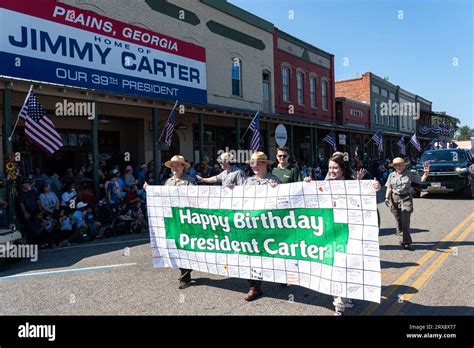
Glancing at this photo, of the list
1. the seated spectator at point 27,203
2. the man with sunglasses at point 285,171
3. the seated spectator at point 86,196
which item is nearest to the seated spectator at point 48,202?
the seated spectator at point 27,203

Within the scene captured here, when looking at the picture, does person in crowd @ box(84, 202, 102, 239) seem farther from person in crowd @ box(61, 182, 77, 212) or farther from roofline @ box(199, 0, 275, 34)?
roofline @ box(199, 0, 275, 34)

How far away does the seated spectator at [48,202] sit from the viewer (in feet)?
31.1

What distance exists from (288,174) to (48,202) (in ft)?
21.3

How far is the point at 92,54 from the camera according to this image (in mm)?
12867

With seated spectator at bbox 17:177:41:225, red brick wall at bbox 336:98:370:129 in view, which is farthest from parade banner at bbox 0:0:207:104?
red brick wall at bbox 336:98:370:129

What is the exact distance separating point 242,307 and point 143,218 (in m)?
6.80

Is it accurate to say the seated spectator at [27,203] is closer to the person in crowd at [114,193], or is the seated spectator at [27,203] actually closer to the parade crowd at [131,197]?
the parade crowd at [131,197]

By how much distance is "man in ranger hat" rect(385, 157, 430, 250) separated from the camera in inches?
289

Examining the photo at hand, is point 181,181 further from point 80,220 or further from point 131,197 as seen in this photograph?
point 131,197

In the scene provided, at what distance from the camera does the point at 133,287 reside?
5.57 metres

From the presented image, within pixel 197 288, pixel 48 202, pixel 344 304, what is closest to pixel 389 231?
pixel 344 304

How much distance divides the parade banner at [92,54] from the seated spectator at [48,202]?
3443mm

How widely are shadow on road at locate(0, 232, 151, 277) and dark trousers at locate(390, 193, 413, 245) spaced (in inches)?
209

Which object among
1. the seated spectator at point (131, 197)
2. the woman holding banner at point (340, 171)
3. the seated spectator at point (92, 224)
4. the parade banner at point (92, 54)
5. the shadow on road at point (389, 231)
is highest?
the parade banner at point (92, 54)
